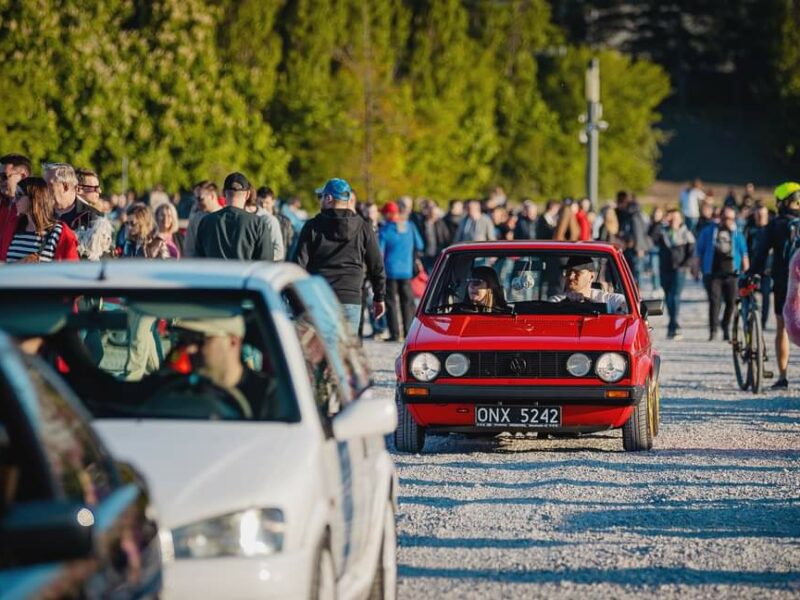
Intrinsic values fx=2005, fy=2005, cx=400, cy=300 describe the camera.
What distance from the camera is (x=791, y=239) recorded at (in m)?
16.3

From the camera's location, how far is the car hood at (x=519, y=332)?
12.6 meters

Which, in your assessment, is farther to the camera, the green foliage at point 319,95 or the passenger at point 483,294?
the green foliage at point 319,95

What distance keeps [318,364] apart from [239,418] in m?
0.57

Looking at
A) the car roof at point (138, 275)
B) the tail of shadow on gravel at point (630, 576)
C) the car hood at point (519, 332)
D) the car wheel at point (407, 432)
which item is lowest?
the car wheel at point (407, 432)

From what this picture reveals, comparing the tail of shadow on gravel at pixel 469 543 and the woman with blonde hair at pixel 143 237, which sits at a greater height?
the woman with blonde hair at pixel 143 237

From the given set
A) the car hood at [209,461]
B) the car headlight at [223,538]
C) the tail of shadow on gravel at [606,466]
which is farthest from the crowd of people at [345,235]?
the car headlight at [223,538]

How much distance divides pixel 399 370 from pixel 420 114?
73.0 m

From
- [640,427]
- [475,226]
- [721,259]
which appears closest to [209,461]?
[640,427]

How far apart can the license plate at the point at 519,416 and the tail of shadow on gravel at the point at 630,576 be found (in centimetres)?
387

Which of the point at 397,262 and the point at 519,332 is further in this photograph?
the point at 397,262

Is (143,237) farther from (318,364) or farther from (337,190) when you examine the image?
(318,364)

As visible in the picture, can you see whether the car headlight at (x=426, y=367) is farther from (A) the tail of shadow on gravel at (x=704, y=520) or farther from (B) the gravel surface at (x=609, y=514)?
(A) the tail of shadow on gravel at (x=704, y=520)

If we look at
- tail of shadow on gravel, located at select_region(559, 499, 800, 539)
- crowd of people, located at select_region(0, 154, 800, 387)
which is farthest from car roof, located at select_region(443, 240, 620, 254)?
tail of shadow on gravel, located at select_region(559, 499, 800, 539)

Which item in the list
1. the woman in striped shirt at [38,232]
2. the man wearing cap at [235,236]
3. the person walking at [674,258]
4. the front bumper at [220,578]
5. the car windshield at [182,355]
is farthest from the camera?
the person walking at [674,258]
